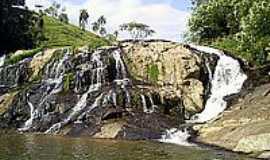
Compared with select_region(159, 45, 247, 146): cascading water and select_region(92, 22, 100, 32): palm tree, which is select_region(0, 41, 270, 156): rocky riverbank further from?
select_region(92, 22, 100, 32): palm tree

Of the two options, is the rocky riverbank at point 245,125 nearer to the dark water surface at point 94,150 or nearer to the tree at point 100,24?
the dark water surface at point 94,150

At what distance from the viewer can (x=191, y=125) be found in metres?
46.3

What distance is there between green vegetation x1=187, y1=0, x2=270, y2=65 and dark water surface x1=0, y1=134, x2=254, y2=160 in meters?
17.4

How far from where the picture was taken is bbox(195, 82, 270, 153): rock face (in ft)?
121

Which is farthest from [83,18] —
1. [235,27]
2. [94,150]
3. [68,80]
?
[94,150]

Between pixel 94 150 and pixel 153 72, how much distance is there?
21336 mm

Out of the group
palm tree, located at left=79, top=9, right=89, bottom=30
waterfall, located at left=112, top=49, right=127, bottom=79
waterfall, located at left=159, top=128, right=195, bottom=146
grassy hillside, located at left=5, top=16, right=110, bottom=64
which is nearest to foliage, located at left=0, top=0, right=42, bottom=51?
grassy hillside, located at left=5, top=16, right=110, bottom=64

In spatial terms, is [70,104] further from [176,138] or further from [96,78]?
[176,138]

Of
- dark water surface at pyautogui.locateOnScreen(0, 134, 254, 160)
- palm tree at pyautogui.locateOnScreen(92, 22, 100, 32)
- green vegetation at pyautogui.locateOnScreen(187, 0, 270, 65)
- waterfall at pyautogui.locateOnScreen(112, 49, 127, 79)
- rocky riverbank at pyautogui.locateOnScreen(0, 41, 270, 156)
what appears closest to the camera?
dark water surface at pyautogui.locateOnScreen(0, 134, 254, 160)

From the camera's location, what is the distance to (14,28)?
83938mm

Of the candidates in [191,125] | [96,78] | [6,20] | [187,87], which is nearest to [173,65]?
[187,87]

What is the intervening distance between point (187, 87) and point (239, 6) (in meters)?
11.6

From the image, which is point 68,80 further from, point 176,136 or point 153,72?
point 176,136

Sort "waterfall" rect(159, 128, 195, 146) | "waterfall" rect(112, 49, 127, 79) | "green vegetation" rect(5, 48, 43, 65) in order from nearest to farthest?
"waterfall" rect(159, 128, 195, 146), "waterfall" rect(112, 49, 127, 79), "green vegetation" rect(5, 48, 43, 65)
